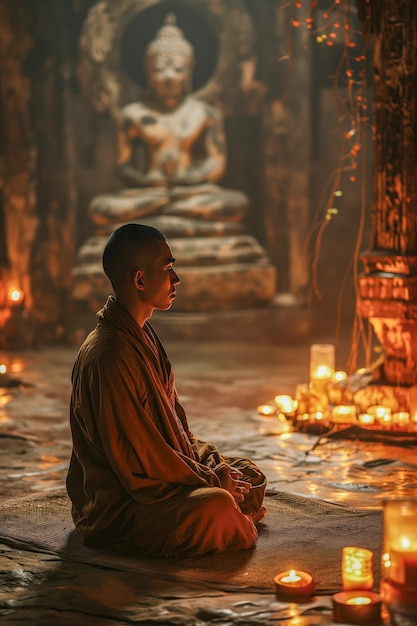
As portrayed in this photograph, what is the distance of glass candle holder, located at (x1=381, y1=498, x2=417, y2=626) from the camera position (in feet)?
10.0

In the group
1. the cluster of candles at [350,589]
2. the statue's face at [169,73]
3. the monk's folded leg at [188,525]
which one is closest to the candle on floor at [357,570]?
the cluster of candles at [350,589]

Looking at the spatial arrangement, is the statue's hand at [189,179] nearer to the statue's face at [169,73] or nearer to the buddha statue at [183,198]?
the buddha statue at [183,198]

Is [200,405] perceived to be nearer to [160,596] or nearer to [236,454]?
[236,454]

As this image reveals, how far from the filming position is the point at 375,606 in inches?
126

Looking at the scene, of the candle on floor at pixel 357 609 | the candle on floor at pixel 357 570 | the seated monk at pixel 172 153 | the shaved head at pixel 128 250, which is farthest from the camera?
the seated monk at pixel 172 153

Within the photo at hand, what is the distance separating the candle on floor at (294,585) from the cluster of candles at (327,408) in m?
2.74

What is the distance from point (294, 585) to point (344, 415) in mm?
2841

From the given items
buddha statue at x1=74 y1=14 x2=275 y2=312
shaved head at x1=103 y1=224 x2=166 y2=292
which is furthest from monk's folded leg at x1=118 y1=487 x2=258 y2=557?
buddha statue at x1=74 y1=14 x2=275 y2=312

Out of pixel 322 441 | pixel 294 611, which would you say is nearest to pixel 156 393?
pixel 294 611

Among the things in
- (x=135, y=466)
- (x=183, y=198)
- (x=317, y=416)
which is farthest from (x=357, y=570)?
(x=183, y=198)

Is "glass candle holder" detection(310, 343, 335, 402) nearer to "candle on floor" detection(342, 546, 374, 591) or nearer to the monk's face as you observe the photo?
the monk's face

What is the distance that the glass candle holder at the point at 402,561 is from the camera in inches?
120

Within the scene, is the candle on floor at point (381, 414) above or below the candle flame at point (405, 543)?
below

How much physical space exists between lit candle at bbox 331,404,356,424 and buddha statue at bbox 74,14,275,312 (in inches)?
170
